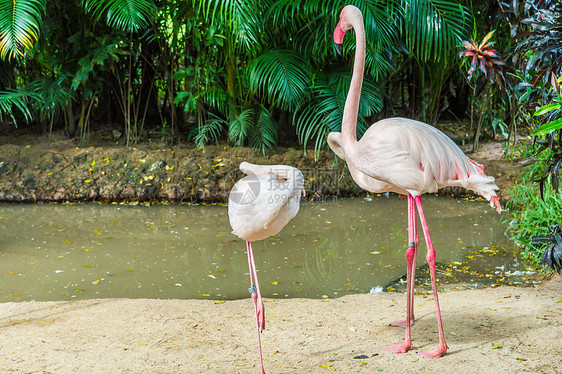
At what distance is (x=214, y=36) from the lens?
249 inches

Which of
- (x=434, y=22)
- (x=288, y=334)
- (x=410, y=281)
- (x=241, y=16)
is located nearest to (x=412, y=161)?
(x=410, y=281)

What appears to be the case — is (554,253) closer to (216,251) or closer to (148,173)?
(216,251)

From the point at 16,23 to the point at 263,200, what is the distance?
4.80m

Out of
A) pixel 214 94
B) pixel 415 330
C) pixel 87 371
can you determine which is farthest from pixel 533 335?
pixel 214 94

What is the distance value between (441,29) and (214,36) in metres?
2.47

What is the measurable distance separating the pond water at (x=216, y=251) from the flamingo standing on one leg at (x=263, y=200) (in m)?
1.35

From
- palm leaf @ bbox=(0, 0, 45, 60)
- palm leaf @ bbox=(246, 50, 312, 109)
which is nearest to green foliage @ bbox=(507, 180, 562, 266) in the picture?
palm leaf @ bbox=(246, 50, 312, 109)

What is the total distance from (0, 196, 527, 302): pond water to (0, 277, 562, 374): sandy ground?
1.54 ft

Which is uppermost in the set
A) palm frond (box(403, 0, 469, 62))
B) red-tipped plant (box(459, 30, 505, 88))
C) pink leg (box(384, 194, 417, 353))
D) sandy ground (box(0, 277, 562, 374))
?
palm frond (box(403, 0, 469, 62))

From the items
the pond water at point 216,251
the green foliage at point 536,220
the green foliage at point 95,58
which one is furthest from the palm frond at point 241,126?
the green foliage at point 536,220

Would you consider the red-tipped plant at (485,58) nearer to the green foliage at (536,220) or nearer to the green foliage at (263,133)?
the green foliage at (536,220)

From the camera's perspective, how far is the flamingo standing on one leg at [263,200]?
8.08ft

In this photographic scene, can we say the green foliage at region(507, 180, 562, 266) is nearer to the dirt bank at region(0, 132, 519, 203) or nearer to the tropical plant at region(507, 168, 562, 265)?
the tropical plant at region(507, 168, 562, 265)

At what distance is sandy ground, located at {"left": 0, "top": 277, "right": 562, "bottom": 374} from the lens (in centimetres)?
264
